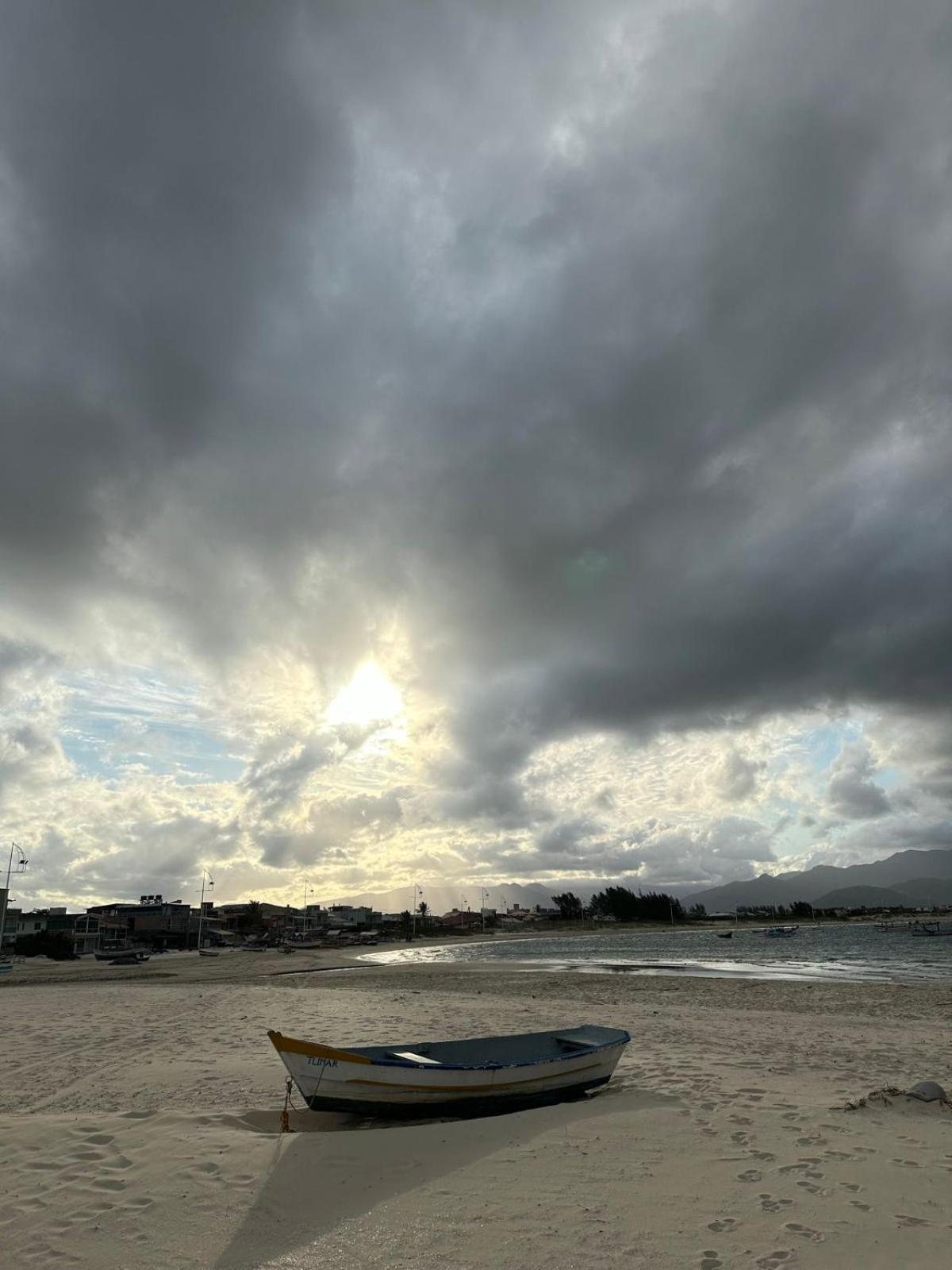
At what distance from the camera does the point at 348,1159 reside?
9.82m

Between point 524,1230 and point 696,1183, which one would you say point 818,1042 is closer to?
point 696,1183

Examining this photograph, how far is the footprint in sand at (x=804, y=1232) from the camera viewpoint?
719cm

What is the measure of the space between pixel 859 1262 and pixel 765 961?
2482 inches

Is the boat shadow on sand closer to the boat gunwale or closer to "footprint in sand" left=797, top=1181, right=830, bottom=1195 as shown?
the boat gunwale

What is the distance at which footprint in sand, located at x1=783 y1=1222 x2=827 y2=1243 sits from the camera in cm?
719

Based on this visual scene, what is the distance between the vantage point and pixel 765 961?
62.0 m

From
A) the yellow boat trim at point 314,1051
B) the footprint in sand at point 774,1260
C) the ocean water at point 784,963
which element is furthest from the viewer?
the ocean water at point 784,963

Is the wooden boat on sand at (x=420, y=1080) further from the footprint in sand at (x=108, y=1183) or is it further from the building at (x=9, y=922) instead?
the building at (x=9, y=922)

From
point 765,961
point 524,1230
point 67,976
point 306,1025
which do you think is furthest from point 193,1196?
point 765,961

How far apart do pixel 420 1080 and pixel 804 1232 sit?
602 cm

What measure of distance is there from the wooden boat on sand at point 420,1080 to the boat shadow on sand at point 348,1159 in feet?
0.73

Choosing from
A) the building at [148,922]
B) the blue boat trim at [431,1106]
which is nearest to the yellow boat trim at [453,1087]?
the blue boat trim at [431,1106]

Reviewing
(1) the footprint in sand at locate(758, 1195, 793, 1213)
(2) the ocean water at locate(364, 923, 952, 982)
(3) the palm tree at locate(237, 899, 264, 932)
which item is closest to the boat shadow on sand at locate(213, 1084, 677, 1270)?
(1) the footprint in sand at locate(758, 1195, 793, 1213)

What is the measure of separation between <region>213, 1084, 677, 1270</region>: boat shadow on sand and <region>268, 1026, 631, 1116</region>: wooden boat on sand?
0.22 meters
